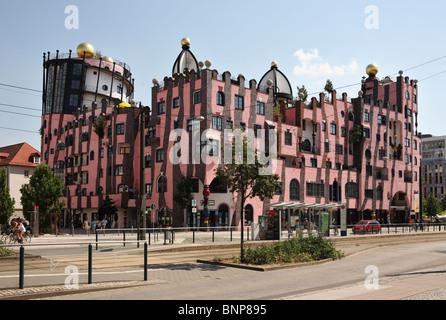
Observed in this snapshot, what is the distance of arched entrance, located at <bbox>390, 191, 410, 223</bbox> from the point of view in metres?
72.2

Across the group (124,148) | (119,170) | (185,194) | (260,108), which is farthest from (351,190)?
(119,170)

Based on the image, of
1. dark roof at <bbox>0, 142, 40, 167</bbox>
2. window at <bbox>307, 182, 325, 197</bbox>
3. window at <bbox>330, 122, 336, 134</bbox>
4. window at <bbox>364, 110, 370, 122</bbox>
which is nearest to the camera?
window at <bbox>307, 182, 325, 197</bbox>

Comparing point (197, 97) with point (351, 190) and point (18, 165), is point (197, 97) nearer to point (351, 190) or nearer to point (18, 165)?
point (351, 190)

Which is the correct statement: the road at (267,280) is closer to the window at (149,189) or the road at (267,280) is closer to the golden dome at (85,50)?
the window at (149,189)

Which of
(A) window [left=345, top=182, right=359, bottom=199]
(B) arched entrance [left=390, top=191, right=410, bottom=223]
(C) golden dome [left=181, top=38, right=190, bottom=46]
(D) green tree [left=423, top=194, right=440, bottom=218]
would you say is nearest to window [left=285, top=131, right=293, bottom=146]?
(A) window [left=345, top=182, right=359, bottom=199]

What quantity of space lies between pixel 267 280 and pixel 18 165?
6994 cm

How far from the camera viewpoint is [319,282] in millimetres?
12570

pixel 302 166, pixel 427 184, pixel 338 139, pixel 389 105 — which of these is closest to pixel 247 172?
pixel 302 166

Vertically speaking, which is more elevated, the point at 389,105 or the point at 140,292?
the point at 389,105

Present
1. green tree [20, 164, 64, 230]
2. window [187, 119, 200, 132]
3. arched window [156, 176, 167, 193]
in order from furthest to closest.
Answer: arched window [156, 176, 167, 193] < window [187, 119, 200, 132] < green tree [20, 164, 64, 230]

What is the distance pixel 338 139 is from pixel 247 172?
165 feet

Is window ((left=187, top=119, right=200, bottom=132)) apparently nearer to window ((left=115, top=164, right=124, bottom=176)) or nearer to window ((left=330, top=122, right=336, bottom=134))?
window ((left=115, top=164, right=124, bottom=176))

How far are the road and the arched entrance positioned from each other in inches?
2254
